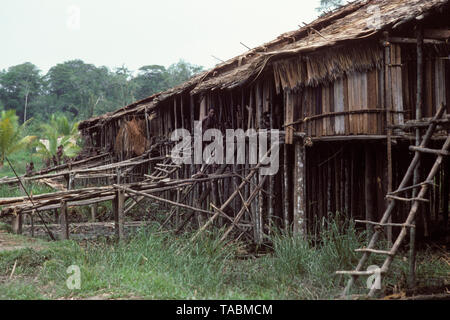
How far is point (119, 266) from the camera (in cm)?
663

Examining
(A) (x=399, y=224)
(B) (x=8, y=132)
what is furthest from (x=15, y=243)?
(B) (x=8, y=132)

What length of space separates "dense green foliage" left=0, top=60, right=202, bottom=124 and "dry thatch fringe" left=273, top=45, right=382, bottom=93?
100ft

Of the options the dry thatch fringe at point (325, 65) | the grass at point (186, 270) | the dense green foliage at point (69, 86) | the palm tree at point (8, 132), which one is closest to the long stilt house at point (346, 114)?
the dry thatch fringe at point (325, 65)

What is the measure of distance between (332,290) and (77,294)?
3.12 meters

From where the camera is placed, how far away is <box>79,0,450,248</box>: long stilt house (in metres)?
6.83

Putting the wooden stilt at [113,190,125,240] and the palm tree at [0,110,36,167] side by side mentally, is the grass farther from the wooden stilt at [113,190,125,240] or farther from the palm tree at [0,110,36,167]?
the palm tree at [0,110,36,167]

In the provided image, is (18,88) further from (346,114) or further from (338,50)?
(346,114)

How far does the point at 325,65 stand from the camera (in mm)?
7480

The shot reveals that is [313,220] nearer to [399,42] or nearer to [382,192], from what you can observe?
[382,192]

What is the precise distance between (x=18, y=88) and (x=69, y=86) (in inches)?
177

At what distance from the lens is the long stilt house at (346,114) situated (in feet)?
22.4

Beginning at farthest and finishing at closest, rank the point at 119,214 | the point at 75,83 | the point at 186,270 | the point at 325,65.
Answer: the point at 75,83, the point at 119,214, the point at 325,65, the point at 186,270
